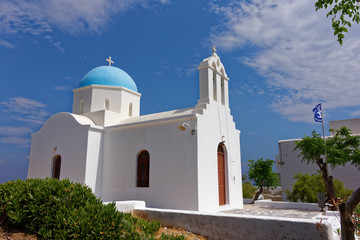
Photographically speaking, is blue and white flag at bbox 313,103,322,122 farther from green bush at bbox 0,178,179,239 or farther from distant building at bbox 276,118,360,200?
green bush at bbox 0,178,179,239

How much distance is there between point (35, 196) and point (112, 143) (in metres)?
7.28

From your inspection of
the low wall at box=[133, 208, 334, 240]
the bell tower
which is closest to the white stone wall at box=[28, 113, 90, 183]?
the bell tower

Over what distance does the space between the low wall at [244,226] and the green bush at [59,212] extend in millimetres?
1855

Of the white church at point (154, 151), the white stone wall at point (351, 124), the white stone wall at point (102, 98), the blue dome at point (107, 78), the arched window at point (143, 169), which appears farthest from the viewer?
the white stone wall at point (351, 124)

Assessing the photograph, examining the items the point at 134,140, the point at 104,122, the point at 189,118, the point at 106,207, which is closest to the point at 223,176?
the point at 189,118

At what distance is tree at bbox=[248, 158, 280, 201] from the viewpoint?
1653 cm

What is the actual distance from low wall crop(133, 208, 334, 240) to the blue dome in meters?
9.79

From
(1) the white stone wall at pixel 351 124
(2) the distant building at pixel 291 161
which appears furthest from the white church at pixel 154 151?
(1) the white stone wall at pixel 351 124

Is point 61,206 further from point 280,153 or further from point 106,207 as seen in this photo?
point 280,153

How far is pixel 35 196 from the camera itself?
5.82 metres

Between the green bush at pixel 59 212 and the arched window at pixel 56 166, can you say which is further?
the arched window at pixel 56 166

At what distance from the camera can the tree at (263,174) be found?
16531mm

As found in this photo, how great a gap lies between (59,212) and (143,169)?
6.57 metres

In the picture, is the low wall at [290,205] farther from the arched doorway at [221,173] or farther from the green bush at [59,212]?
the green bush at [59,212]
